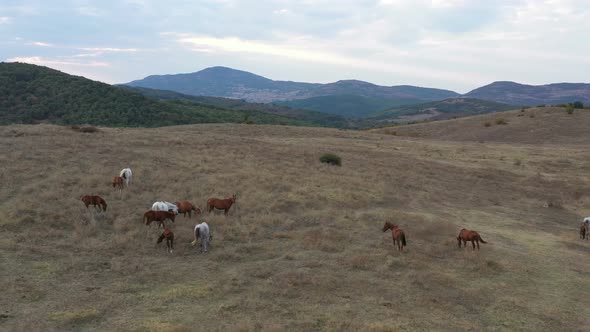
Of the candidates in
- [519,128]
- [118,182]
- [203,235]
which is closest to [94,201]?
[118,182]

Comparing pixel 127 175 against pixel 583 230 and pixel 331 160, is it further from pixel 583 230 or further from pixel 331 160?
pixel 583 230

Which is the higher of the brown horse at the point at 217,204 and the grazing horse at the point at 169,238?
the brown horse at the point at 217,204

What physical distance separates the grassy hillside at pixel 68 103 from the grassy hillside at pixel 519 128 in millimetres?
44003

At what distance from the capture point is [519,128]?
215ft

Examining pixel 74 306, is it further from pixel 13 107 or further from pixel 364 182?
pixel 13 107

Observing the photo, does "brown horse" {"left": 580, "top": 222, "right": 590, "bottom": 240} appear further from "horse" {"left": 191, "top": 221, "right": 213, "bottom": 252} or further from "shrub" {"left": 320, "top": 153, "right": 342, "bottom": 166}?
"horse" {"left": 191, "top": 221, "right": 213, "bottom": 252}

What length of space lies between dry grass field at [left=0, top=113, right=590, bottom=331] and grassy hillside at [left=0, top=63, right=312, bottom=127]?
142ft

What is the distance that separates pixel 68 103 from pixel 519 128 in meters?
73.8

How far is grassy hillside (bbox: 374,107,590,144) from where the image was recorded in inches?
2389

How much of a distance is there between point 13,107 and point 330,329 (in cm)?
7819

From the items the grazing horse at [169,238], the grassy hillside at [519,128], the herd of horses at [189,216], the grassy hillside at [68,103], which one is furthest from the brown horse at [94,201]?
the grassy hillside at [519,128]

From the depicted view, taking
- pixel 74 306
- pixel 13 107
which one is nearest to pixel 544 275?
pixel 74 306

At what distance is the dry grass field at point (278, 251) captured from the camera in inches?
429

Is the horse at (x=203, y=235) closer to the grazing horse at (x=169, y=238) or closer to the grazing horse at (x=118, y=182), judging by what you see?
the grazing horse at (x=169, y=238)
